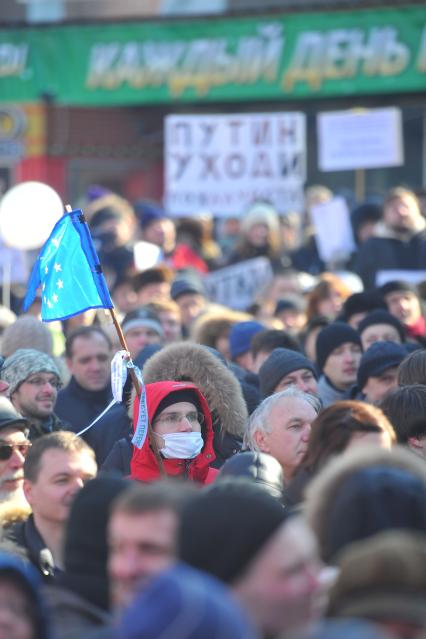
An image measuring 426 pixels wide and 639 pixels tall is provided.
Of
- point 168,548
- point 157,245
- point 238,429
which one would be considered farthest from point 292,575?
point 157,245

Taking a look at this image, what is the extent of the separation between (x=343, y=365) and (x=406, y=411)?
232cm

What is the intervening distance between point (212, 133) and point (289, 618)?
1094 centimetres

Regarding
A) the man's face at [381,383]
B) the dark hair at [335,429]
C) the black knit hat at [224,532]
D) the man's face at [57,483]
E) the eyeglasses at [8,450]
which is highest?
the black knit hat at [224,532]

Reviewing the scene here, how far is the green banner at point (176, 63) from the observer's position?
1741 centimetres

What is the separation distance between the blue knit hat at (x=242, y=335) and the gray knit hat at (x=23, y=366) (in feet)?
5.32

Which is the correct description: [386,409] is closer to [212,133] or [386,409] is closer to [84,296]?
[84,296]

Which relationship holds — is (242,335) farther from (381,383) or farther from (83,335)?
(381,383)

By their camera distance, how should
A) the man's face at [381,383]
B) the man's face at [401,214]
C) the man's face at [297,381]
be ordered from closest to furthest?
the man's face at [297,381] → the man's face at [381,383] → the man's face at [401,214]

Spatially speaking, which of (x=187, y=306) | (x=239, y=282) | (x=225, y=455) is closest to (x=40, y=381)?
(x=225, y=455)

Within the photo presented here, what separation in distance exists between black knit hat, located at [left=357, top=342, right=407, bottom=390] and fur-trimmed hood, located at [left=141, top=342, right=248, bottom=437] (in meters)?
1.08

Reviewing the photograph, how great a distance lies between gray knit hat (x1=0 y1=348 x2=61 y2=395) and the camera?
7.92 meters

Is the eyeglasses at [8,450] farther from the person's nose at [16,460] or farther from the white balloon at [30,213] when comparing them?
the white balloon at [30,213]

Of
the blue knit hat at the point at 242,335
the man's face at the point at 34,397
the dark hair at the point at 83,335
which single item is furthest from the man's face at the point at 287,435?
the blue knit hat at the point at 242,335

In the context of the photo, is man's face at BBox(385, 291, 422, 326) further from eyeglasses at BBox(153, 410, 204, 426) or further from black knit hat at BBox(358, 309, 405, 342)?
eyeglasses at BBox(153, 410, 204, 426)
